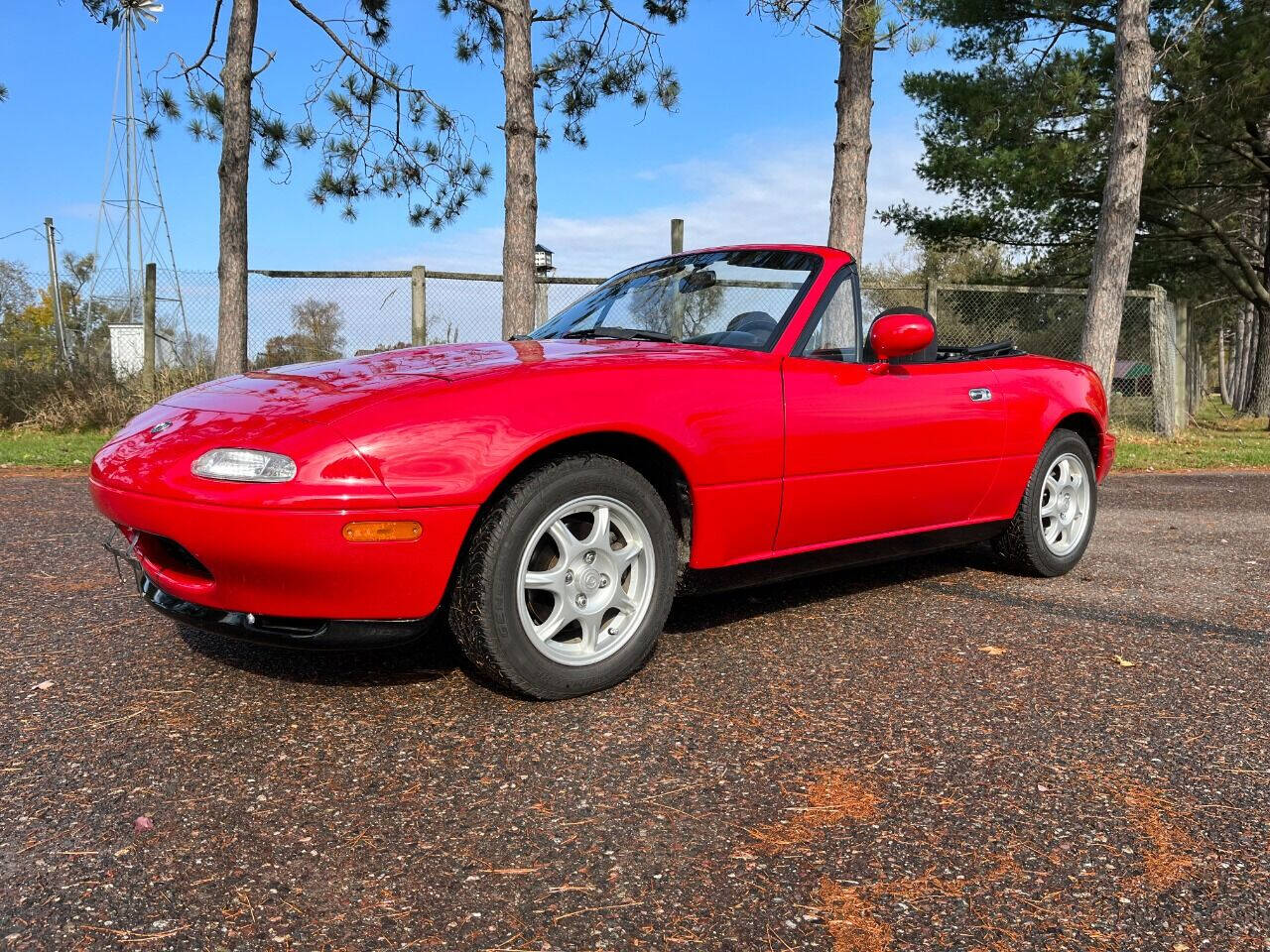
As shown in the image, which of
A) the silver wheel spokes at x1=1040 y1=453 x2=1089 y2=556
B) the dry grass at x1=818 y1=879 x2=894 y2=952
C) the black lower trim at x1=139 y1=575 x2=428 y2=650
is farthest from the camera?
the silver wheel spokes at x1=1040 y1=453 x2=1089 y2=556

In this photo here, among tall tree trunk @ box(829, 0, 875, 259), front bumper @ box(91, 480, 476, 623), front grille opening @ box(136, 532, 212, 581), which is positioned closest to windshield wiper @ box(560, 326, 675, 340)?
front bumper @ box(91, 480, 476, 623)

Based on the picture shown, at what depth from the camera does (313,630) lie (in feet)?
8.09

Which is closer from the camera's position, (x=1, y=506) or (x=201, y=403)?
(x=201, y=403)

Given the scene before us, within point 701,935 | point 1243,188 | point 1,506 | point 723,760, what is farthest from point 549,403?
point 1243,188

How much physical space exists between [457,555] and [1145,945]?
1749 millimetres

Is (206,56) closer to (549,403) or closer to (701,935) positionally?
(549,403)

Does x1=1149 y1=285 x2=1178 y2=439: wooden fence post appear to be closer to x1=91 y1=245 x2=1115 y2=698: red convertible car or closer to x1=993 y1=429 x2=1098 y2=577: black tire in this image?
x1=993 y1=429 x2=1098 y2=577: black tire

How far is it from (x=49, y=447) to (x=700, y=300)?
888 centimetres

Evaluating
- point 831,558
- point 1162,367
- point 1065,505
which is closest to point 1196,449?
point 1162,367

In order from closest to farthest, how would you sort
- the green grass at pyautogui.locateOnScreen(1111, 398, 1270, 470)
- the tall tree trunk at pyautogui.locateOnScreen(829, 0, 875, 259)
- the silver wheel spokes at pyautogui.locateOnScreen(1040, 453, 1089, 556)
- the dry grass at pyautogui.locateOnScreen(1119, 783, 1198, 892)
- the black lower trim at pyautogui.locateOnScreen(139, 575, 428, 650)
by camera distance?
the dry grass at pyautogui.locateOnScreen(1119, 783, 1198, 892) → the black lower trim at pyautogui.locateOnScreen(139, 575, 428, 650) → the silver wheel spokes at pyautogui.locateOnScreen(1040, 453, 1089, 556) → the tall tree trunk at pyautogui.locateOnScreen(829, 0, 875, 259) → the green grass at pyautogui.locateOnScreen(1111, 398, 1270, 470)

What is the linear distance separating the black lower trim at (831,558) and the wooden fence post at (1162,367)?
30.8 feet

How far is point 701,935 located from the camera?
1.65 metres

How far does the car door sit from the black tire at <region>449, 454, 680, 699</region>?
698 millimetres

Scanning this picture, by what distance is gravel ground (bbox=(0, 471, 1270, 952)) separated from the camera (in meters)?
1.70
